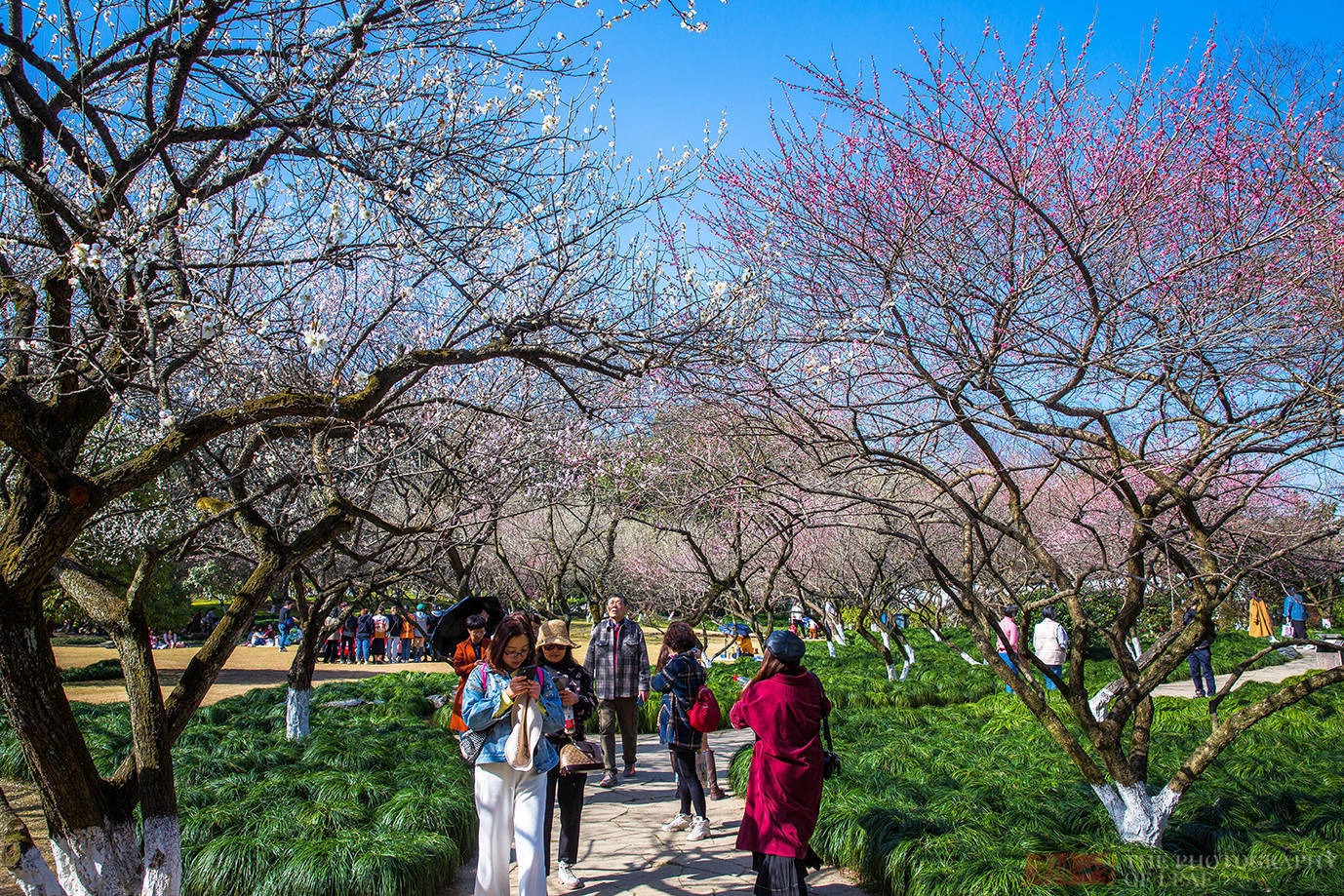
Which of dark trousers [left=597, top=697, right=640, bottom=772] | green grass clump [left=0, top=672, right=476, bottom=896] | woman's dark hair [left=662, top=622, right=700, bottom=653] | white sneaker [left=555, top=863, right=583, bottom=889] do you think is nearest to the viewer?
green grass clump [left=0, top=672, right=476, bottom=896]

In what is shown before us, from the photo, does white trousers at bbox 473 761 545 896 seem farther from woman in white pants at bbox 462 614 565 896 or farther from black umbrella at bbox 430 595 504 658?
black umbrella at bbox 430 595 504 658

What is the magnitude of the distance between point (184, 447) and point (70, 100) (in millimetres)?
1706

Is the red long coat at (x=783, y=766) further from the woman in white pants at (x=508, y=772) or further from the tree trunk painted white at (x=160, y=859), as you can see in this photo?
the tree trunk painted white at (x=160, y=859)

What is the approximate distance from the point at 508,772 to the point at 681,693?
2029 mm

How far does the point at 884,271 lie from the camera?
13.3ft

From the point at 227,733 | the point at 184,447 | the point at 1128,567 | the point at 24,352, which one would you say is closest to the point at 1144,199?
the point at 1128,567

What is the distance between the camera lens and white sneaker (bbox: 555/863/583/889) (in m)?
4.61

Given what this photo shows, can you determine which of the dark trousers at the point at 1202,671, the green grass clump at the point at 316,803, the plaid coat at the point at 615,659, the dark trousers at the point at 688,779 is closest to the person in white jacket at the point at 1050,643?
the dark trousers at the point at 1202,671

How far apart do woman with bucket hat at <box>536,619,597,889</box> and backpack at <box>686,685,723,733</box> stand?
739 mm

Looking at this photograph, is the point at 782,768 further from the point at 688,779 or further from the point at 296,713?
the point at 296,713

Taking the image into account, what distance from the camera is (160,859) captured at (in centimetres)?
376

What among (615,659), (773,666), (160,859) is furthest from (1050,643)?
(160,859)

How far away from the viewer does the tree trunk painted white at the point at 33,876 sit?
3.38 m

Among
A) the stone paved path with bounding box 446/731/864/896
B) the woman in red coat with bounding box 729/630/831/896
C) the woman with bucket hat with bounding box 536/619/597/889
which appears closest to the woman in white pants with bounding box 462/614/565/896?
the woman with bucket hat with bounding box 536/619/597/889
